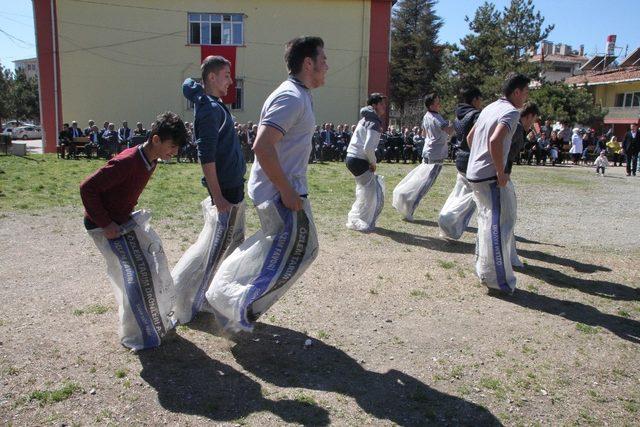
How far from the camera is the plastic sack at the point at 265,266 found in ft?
11.7

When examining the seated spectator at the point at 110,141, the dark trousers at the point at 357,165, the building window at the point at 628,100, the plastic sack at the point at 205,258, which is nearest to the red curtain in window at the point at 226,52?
the seated spectator at the point at 110,141

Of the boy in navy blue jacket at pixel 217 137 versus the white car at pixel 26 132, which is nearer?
the boy in navy blue jacket at pixel 217 137

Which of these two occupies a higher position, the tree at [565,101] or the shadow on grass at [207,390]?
the tree at [565,101]

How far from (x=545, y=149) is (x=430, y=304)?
68.8 ft

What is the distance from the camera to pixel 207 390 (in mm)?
3381

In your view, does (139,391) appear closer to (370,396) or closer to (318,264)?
(370,396)

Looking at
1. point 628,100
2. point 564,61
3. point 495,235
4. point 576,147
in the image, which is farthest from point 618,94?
point 495,235

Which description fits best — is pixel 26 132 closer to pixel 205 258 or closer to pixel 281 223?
pixel 205 258

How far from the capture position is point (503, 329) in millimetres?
4500

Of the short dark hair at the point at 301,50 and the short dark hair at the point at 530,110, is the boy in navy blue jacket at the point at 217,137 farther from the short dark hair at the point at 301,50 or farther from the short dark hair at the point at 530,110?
the short dark hair at the point at 530,110

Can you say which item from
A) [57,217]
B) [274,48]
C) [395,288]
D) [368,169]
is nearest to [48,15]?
[274,48]

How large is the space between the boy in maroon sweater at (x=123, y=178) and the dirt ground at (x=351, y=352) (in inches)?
38.1

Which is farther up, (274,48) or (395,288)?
(274,48)

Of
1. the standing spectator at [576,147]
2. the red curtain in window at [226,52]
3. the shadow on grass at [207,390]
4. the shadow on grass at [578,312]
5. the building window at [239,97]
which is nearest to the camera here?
the shadow on grass at [207,390]
